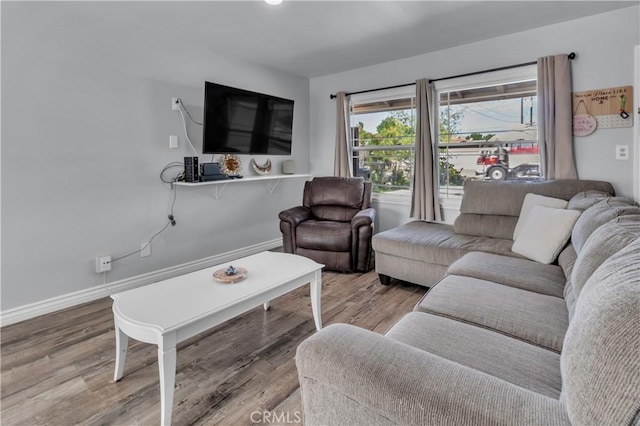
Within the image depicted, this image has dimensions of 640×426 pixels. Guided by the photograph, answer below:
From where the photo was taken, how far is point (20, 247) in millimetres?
2518

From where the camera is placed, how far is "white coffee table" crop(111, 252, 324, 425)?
57.7 inches

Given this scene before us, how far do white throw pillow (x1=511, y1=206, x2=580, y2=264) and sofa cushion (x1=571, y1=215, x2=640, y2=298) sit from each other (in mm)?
933

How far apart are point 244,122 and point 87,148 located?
4.64ft

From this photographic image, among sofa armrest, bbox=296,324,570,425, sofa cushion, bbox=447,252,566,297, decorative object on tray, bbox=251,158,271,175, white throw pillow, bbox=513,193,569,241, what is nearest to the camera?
sofa armrest, bbox=296,324,570,425

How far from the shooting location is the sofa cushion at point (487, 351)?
3.60 feet

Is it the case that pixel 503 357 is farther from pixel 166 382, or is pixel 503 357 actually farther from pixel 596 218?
pixel 166 382

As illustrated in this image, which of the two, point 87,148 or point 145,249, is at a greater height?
point 87,148

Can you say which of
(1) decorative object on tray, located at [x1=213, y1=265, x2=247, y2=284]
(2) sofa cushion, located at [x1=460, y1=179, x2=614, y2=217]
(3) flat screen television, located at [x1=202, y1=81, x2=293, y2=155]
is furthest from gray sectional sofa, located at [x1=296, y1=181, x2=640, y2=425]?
(3) flat screen television, located at [x1=202, y1=81, x2=293, y2=155]

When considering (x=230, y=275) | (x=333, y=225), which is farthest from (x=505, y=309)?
(x=333, y=225)

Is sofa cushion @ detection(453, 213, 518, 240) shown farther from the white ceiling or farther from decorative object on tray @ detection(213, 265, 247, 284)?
decorative object on tray @ detection(213, 265, 247, 284)

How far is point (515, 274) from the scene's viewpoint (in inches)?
79.7

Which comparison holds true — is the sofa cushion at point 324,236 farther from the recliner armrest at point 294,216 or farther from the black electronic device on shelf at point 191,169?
the black electronic device on shelf at point 191,169

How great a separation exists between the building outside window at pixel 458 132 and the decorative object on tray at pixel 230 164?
5.13ft

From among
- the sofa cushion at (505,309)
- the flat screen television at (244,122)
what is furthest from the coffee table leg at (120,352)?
the flat screen television at (244,122)
